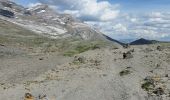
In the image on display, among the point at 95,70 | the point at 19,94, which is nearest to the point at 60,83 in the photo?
the point at 19,94

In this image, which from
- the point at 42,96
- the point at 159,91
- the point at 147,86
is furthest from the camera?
the point at 147,86

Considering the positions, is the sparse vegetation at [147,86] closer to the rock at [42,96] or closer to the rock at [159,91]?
the rock at [159,91]

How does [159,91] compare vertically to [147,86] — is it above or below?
below

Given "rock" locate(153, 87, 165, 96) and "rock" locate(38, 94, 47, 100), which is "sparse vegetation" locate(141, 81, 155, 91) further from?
"rock" locate(38, 94, 47, 100)

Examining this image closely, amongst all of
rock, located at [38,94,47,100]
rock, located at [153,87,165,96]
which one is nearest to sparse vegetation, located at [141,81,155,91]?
rock, located at [153,87,165,96]

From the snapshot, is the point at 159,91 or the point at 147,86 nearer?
the point at 159,91


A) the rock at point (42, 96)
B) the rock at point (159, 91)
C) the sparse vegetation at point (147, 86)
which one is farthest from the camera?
the sparse vegetation at point (147, 86)

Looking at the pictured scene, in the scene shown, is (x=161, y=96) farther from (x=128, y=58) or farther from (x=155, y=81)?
(x=128, y=58)

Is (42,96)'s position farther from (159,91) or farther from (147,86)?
(147,86)

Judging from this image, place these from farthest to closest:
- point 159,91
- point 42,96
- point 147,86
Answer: point 147,86 < point 159,91 < point 42,96

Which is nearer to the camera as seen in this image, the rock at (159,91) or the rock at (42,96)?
the rock at (42,96)

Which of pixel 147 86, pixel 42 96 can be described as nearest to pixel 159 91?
pixel 147 86

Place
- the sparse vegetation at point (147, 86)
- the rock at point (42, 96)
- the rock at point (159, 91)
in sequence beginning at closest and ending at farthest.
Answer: the rock at point (42, 96) < the rock at point (159, 91) < the sparse vegetation at point (147, 86)

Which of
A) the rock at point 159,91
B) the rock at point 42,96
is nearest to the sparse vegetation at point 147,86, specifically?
the rock at point 159,91
